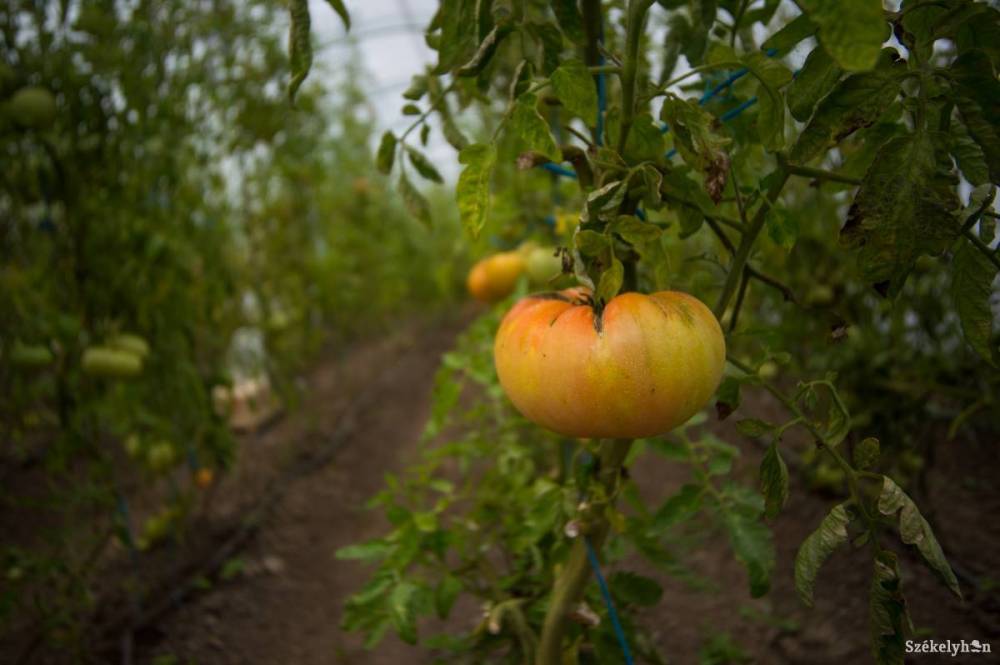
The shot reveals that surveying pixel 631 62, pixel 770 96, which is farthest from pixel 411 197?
pixel 770 96

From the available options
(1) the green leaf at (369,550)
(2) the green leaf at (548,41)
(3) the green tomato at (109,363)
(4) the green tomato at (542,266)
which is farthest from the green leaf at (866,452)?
(3) the green tomato at (109,363)

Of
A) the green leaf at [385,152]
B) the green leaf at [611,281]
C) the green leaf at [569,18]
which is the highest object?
the green leaf at [569,18]

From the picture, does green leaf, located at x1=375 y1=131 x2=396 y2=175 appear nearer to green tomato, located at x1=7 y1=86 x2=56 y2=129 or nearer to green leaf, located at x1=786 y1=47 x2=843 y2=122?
green leaf, located at x1=786 y1=47 x2=843 y2=122

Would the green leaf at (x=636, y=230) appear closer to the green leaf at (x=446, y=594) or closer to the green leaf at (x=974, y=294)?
the green leaf at (x=974, y=294)

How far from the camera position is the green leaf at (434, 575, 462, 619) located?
1007 mm

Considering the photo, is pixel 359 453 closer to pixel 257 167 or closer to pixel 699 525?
pixel 257 167

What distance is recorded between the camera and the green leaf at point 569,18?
666 millimetres

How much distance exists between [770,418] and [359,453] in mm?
1936

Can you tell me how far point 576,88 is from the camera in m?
0.57

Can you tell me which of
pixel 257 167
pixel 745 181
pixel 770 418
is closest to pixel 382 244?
pixel 257 167

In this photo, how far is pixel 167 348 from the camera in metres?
1.88

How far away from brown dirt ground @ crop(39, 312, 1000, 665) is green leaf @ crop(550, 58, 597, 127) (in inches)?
45.9

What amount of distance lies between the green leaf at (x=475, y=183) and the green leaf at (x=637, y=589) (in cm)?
60

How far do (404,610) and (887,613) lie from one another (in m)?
0.64
